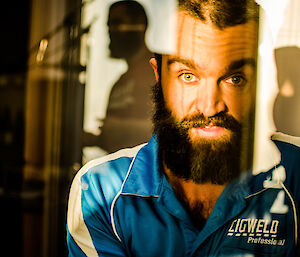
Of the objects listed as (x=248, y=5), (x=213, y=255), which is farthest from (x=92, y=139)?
(x=248, y=5)

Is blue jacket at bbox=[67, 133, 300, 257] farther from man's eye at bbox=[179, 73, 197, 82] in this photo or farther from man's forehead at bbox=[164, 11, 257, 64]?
man's forehead at bbox=[164, 11, 257, 64]

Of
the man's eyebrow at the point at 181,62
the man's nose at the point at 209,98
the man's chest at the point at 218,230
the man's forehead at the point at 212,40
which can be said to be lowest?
the man's chest at the point at 218,230

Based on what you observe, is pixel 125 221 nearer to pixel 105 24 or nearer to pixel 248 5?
pixel 105 24

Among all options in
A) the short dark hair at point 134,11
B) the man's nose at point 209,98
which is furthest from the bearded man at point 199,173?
the short dark hair at point 134,11

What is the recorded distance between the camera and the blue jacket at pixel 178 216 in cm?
138

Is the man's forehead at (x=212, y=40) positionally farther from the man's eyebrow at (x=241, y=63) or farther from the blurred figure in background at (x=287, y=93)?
the blurred figure in background at (x=287, y=93)

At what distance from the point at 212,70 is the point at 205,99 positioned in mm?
122

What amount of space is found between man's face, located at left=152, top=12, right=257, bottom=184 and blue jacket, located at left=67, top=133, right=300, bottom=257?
9cm

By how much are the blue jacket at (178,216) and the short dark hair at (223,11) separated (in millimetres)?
535

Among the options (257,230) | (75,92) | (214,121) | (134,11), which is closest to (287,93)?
(214,121)

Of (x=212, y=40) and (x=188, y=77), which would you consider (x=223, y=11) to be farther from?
(x=188, y=77)

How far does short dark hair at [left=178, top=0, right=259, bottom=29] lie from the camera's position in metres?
1.34

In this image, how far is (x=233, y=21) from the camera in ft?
4.40

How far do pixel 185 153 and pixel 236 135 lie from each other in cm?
23
